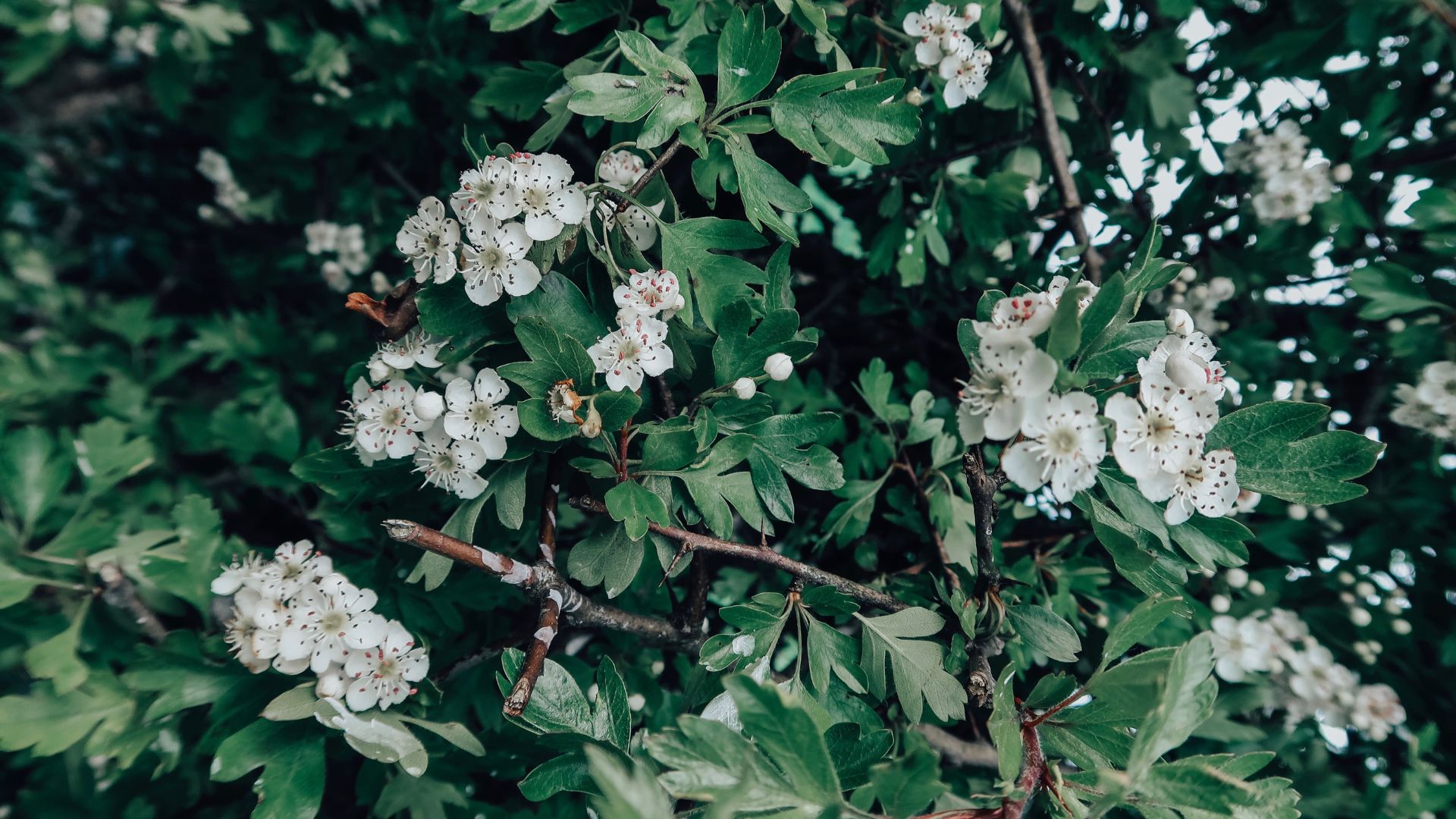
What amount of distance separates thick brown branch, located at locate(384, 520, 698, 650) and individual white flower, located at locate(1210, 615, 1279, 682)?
35.0 inches

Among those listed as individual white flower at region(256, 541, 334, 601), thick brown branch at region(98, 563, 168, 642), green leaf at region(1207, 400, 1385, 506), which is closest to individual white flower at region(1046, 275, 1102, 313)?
green leaf at region(1207, 400, 1385, 506)

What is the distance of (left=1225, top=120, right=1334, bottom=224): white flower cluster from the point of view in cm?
124

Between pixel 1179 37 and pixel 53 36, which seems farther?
pixel 53 36

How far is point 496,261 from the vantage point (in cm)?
80

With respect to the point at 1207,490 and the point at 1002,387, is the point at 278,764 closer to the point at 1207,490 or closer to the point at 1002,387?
the point at 1002,387

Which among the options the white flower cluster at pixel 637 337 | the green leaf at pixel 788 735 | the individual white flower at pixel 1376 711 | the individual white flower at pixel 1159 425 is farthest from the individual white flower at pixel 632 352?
the individual white flower at pixel 1376 711

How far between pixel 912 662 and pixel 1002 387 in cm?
36

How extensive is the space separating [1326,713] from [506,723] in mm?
1283

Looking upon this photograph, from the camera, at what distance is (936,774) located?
2.17 feet

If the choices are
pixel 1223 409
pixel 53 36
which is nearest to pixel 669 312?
pixel 1223 409

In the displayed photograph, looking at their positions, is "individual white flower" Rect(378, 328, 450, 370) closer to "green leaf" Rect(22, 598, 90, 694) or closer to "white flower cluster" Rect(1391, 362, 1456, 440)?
"green leaf" Rect(22, 598, 90, 694)

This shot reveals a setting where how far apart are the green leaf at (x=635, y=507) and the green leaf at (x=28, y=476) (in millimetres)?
1012

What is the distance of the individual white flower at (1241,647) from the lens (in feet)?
4.11

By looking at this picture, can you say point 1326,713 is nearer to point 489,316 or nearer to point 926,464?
point 926,464
